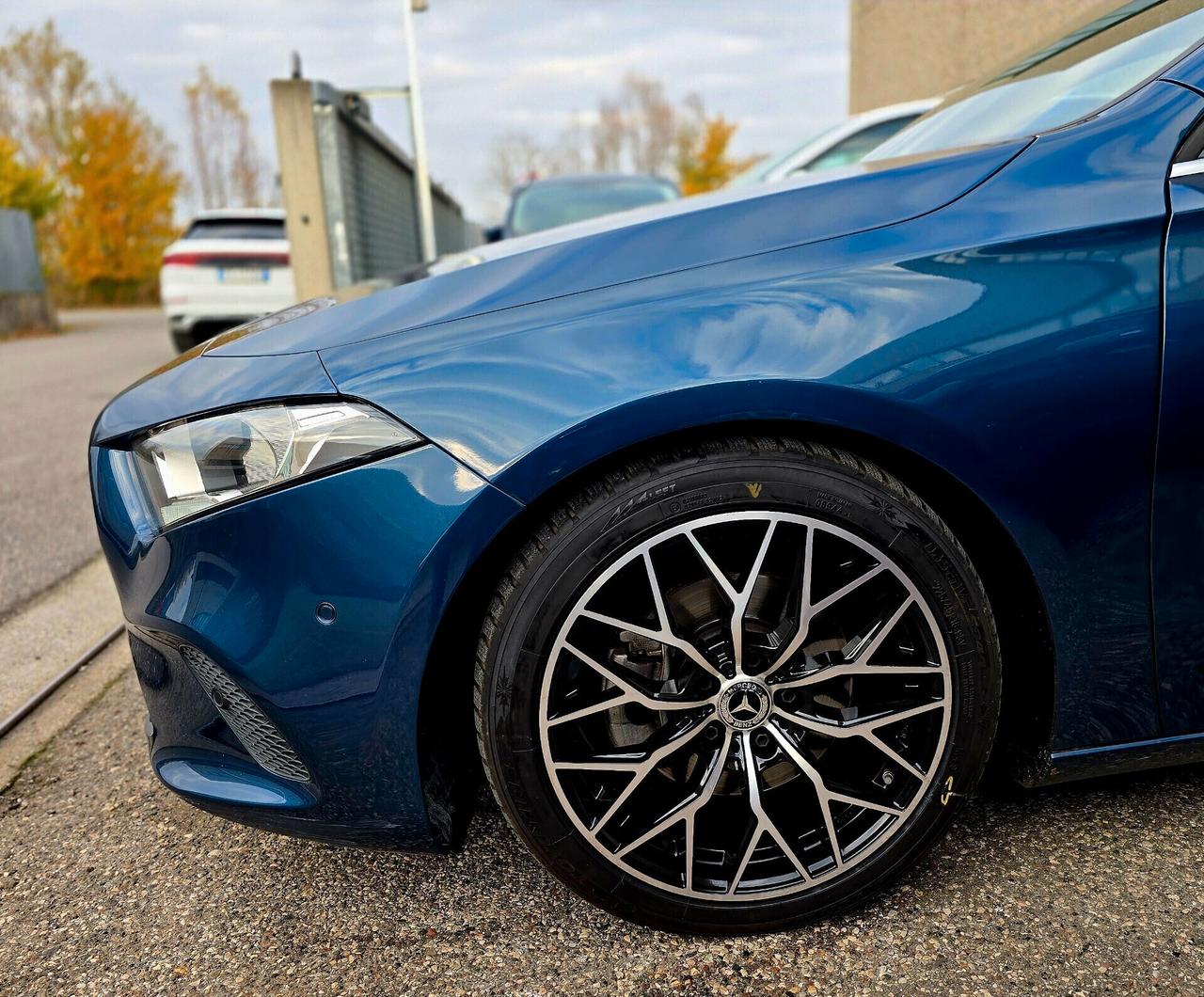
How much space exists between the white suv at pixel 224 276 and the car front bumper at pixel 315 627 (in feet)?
32.4

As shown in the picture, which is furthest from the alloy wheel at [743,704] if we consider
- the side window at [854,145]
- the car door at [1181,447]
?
the side window at [854,145]

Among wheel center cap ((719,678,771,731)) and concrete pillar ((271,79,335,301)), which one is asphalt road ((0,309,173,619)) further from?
wheel center cap ((719,678,771,731))

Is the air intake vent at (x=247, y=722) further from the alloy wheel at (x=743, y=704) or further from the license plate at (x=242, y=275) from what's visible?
the license plate at (x=242, y=275)

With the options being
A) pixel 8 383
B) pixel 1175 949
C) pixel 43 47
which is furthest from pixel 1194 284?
pixel 43 47

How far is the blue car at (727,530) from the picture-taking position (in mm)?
1377

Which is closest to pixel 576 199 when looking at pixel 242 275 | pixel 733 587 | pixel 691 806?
pixel 242 275

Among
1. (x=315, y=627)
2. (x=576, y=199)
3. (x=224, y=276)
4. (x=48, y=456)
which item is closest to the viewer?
(x=315, y=627)

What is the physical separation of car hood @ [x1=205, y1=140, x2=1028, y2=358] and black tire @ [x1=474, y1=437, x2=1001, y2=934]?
12.0 inches

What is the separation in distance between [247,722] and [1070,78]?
1.89 m

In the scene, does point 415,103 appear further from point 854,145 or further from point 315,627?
point 315,627

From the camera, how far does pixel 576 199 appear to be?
802 cm

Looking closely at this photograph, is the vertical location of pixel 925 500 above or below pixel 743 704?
above

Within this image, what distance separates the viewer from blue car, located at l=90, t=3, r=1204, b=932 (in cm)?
138

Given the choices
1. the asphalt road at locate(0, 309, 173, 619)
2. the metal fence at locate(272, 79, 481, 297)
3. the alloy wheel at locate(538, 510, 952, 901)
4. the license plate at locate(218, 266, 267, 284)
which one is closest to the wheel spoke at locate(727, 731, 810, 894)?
the alloy wheel at locate(538, 510, 952, 901)
